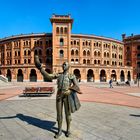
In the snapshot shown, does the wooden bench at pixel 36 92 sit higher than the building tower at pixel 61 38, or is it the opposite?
the building tower at pixel 61 38

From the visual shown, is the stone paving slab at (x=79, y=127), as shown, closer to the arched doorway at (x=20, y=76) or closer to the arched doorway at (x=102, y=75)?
the arched doorway at (x=20, y=76)

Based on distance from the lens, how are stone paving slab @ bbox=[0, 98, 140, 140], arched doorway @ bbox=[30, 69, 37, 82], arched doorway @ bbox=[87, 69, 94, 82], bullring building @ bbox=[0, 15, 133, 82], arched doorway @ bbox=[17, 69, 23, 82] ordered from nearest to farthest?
stone paving slab @ bbox=[0, 98, 140, 140]
bullring building @ bbox=[0, 15, 133, 82]
arched doorway @ bbox=[30, 69, 37, 82]
arched doorway @ bbox=[17, 69, 23, 82]
arched doorway @ bbox=[87, 69, 94, 82]

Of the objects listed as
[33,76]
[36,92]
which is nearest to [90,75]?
[33,76]

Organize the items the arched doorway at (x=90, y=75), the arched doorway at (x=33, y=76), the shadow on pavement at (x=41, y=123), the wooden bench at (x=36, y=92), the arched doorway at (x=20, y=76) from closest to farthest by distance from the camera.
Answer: the shadow on pavement at (x=41, y=123) < the wooden bench at (x=36, y=92) < the arched doorway at (x=33, y=76) < the arched doorway at (x=20, y=76) < the arched doorway at (x=90, y=75)

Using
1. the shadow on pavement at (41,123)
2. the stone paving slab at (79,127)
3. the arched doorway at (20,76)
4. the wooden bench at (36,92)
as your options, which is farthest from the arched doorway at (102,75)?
the shadow on pavement at (41,123)

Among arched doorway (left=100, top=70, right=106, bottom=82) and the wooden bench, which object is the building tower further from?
the wooden bench

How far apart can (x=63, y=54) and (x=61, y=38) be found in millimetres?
5191

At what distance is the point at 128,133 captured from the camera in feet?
21.0

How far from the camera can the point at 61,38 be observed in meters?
56.2

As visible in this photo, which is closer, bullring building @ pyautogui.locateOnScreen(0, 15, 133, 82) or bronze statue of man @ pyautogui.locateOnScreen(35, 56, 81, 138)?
bronze statue of man @ pyautogui.locateOnScreen(35, 56, 81, 138)

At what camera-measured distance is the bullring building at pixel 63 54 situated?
55.0m

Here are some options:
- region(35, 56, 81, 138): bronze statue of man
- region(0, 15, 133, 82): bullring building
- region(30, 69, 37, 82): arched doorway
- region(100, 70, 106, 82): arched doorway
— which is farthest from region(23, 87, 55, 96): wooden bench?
region(100, 70, 106, 82): arched doorway

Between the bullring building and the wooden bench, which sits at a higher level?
the bullring building

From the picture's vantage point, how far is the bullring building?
55.0 m
